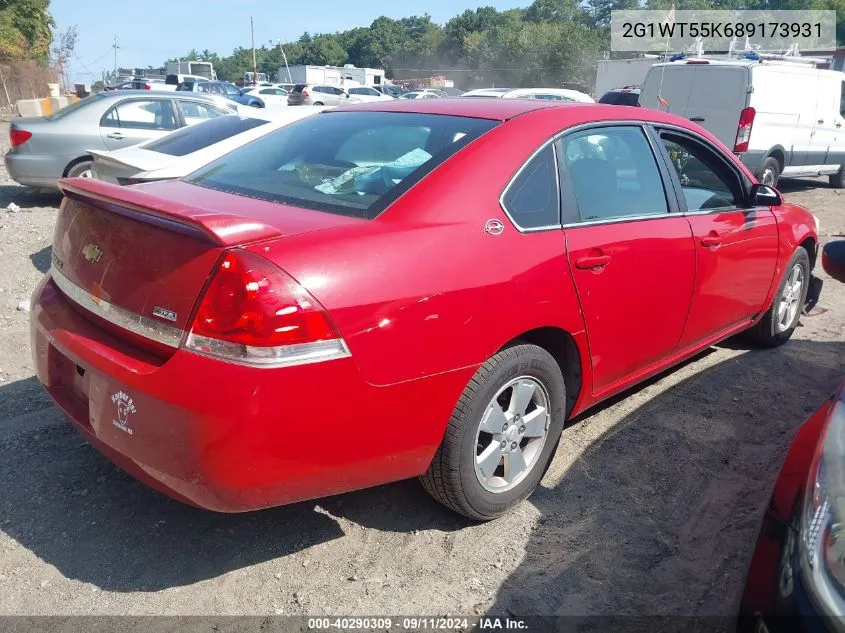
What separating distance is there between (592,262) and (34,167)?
776cm

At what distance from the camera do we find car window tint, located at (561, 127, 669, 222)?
3160mm

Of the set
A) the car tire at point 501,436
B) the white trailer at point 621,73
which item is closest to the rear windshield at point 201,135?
the car tire at point 501,436

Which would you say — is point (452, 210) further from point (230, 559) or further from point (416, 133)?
point (230, 559)

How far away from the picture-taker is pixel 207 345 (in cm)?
218

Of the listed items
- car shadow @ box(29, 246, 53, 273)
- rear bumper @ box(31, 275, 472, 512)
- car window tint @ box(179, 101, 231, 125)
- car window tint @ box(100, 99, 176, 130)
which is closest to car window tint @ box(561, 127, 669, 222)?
rear bumper @ box(31, 275, 472, 512)

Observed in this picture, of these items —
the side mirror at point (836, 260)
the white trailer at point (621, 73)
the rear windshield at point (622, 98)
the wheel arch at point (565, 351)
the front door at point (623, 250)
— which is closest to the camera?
the side mirror at point (836, 260)

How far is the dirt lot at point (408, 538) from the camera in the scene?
253cm

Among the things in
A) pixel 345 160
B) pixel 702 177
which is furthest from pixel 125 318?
pixel 702 177

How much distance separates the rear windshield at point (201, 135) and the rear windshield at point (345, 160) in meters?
3.19

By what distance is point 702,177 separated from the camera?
14.0 feet

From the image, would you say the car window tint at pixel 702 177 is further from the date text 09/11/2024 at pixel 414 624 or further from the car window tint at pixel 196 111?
the car window tint at pixel 196 111

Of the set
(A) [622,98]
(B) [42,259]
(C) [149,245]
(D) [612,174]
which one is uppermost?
(A) [622,98]

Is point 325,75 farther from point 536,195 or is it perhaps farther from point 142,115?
point 536,195

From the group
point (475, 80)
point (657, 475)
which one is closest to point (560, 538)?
point (657, 475)
